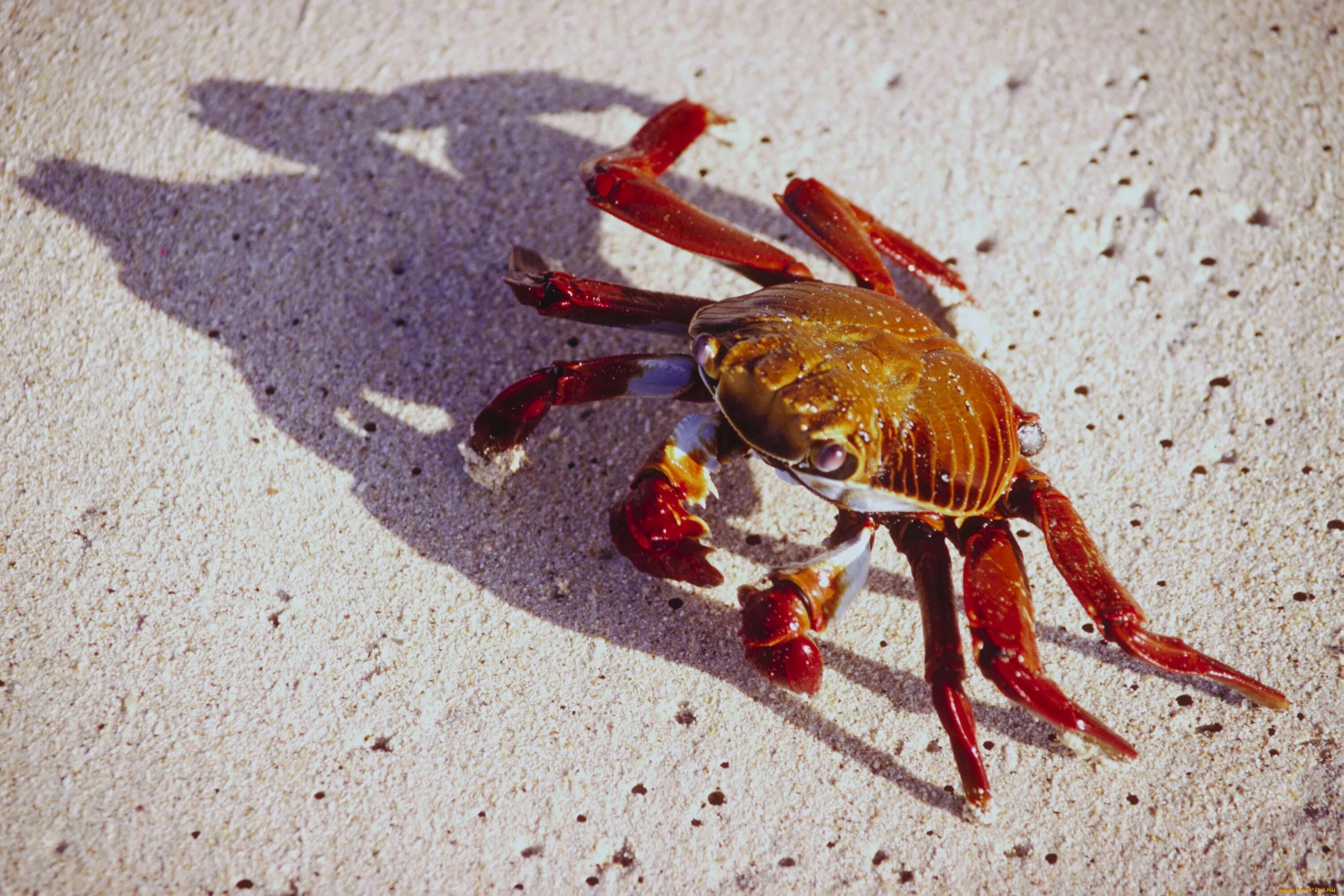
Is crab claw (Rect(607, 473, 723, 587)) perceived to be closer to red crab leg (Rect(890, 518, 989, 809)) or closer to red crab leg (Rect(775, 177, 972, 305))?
red crab leg (Rect(890, 518, 989, 809))

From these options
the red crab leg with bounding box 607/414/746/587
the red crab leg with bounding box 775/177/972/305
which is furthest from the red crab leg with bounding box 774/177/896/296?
the red crab leg with bounding box 607/414/746/587

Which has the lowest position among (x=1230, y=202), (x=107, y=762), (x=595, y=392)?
(x=107, y=762)

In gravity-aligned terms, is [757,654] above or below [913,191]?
below

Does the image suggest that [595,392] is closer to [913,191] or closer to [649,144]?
[649,144]

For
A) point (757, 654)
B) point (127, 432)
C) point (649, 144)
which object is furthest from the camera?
point (649, 144)

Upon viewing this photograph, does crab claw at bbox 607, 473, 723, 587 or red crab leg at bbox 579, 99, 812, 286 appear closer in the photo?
crab claw at bbox 607, 473, 723, 587

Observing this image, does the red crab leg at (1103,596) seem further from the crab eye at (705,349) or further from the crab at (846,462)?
the crab eye at (705,349)

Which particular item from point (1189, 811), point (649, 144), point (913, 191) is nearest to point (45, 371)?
point (649, 144)
